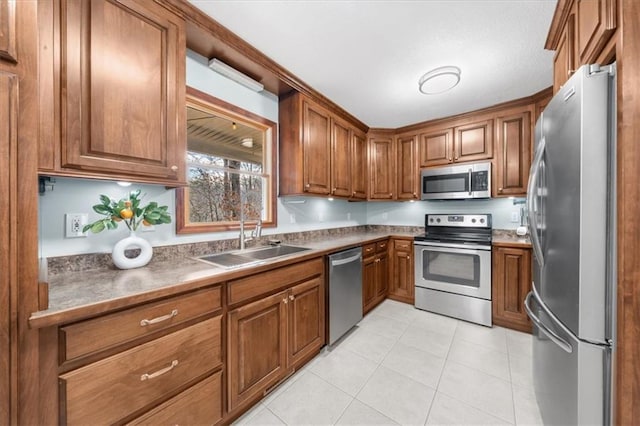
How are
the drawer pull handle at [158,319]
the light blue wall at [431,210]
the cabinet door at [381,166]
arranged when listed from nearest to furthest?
the drawer pull handle at [158,319], the light blue wall at [431,210], the cabinet door at [381,166]

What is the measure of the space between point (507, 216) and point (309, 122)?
2.71 meters

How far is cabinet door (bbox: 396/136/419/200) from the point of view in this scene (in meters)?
3.34

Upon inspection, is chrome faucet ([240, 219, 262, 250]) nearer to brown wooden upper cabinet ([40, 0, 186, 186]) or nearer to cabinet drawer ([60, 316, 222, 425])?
brown wooden upper cabinet ([40, 0, 186, 186])

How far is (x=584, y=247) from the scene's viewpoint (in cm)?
89

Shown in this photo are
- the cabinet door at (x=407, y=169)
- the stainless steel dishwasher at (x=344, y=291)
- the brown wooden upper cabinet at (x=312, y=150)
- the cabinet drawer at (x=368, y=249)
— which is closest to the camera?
the stainless steel dishwasher at (x=344, y=291)

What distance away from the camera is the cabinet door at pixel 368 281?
108 inches

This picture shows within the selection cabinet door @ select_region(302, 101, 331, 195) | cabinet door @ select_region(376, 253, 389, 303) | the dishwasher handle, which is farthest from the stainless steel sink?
cabinet door @ select_region(376, 253, 389, 303)

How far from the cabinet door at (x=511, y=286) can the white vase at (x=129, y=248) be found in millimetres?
3147

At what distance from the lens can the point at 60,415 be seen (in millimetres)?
832

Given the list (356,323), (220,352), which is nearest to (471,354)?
(356,323)

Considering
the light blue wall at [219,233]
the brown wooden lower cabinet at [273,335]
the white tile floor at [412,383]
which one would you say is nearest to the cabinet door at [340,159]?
the light blue wall at [219,233]

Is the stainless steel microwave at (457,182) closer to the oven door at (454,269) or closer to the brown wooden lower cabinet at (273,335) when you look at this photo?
the oven door at (454,269)

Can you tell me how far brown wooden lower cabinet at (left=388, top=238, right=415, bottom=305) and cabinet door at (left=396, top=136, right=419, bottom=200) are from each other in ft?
2.26

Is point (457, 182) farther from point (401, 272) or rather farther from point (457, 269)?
point (401, 272)
